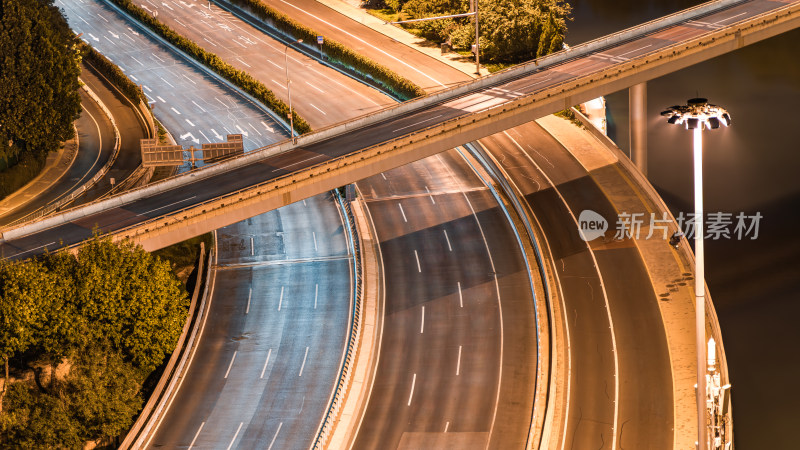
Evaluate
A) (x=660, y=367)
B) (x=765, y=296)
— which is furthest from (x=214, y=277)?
(x=765, y=296)

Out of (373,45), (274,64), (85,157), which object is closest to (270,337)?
(85,157)

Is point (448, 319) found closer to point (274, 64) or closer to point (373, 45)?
point (373, 45)

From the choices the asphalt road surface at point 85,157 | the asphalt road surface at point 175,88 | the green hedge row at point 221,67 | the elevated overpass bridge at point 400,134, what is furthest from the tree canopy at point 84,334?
the asphalt road surface at point 175,88

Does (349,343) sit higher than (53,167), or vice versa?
(53,167)

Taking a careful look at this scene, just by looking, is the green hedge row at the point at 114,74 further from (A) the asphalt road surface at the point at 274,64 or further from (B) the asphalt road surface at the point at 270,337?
(B) the asphalt road surface at the point at 270,337

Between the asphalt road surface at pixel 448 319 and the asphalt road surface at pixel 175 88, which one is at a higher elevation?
the asphalt road surface at pixel 175 88

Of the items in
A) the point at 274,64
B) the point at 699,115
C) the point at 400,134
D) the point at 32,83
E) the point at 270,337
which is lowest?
the point at 270,337
